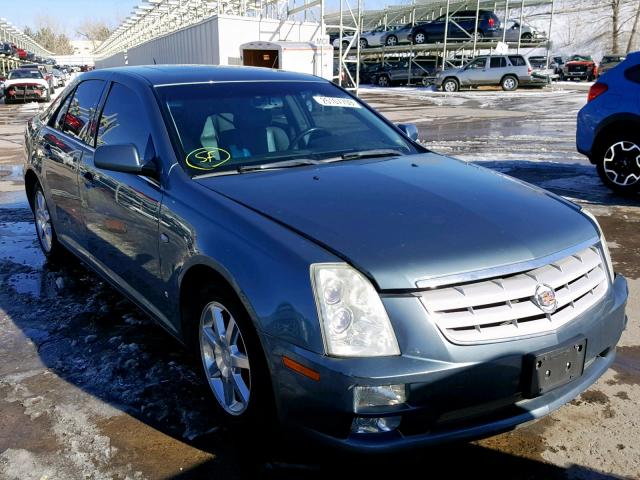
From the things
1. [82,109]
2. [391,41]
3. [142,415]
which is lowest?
[142,415]

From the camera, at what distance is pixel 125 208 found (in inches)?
132

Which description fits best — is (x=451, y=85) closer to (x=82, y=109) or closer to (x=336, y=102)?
(x=336, y=102)

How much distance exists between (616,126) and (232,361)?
19.8ft

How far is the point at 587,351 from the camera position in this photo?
241 centimetres

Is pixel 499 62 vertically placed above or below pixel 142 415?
above

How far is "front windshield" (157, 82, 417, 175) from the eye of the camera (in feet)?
10.7

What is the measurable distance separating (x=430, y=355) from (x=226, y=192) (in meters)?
1.24

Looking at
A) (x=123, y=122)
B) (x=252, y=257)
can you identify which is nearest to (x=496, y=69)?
(x=123, y=122)

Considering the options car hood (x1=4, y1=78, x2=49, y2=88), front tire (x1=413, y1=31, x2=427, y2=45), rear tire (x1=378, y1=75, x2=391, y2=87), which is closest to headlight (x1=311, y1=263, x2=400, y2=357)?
car hood (x1=4, y1=78, x2=49, y2=88)

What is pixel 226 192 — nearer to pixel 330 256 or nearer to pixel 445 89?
pixel 330 256

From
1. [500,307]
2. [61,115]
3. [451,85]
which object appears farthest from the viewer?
[451,85]

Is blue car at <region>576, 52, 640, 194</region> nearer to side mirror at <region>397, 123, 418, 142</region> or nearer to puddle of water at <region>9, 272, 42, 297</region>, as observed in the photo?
side mirror at <region>397, 123, 418, 142</region>

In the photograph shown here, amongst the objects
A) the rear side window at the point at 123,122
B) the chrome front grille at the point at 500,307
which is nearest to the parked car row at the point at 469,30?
the rear side window at the point at 123,122

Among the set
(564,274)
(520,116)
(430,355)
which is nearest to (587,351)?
(564,274)
